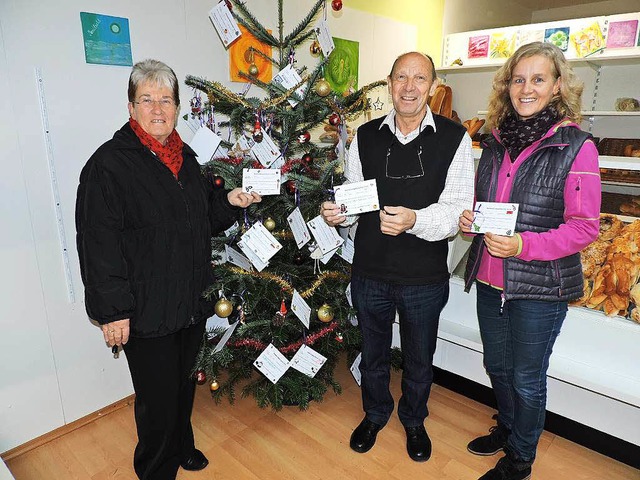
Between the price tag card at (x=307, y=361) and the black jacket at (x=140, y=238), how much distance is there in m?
0.65

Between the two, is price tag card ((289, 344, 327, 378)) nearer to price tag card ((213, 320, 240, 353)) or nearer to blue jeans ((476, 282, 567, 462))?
price tag card ((213, 320, 240, 353))

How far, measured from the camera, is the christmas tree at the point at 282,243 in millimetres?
1912

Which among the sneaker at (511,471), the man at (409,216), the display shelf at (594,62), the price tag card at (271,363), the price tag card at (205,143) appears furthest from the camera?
the display shelf at (594,62)

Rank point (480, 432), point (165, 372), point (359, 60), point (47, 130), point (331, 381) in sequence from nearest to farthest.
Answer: point (165, 372)
point (47, 130)
point (480, 432)
point (331, 381)
point (359, 60)

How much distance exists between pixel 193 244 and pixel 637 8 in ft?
20.5

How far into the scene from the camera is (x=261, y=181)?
1712 millimetres

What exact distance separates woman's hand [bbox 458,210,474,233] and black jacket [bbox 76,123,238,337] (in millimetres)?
946

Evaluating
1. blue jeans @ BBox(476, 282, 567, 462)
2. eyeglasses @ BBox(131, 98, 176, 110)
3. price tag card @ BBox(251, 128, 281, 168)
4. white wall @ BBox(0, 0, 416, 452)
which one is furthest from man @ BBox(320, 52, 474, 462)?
white wall @ BBox(0, 0, 416, 452)

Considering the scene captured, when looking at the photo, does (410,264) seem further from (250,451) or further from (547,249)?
(250,451)

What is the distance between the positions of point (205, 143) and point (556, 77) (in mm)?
1411

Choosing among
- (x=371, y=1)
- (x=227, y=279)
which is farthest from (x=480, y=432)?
(x=371, y=1)

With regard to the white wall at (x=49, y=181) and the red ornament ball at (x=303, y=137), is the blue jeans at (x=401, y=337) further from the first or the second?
the white wall at (x=49, y=181)

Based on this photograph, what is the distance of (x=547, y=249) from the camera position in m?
1.44

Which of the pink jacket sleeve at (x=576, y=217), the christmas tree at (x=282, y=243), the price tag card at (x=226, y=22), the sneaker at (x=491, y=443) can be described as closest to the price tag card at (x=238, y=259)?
the christmas tree at (x=282, y=243)
